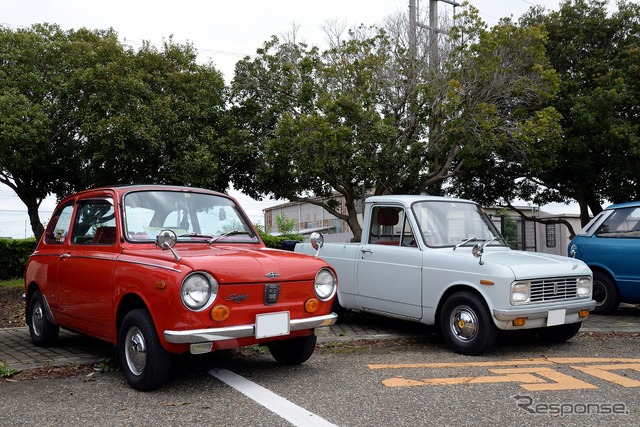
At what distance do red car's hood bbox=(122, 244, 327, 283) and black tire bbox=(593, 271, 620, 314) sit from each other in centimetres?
615

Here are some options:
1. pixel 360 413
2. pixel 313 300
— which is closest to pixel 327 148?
pixel 313 300

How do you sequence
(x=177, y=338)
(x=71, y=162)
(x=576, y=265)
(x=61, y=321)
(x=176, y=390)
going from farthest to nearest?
(x=71, y=162) → (x=576, y=265) → (x=61, y=321) → (x=176, y=390) → (x=177, y=338)

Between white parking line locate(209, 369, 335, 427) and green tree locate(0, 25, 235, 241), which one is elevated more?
green tree locate(0, 25, 235, 241)

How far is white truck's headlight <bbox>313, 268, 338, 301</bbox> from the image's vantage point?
5453mm

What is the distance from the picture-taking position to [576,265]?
22.9 feet

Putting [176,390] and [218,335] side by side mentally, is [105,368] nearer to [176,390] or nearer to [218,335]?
[176,390]

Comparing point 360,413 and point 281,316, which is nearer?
point 360,413

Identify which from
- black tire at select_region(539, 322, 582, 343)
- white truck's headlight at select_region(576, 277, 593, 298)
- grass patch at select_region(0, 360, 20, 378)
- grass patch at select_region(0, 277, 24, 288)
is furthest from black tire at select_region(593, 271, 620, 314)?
grass patch at select_region(0, 277, 24, 288)

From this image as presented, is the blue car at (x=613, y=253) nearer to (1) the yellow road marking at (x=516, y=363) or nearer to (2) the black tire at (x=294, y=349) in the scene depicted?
(1) the yellow road marking at (x=516, y=363)

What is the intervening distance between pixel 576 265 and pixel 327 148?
843 cm

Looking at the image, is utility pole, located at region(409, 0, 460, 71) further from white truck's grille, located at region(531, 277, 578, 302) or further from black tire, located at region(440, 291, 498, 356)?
black tire, located at region(440, 291, 498, 356)

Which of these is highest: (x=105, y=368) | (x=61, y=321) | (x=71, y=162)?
(x=71, y=162)

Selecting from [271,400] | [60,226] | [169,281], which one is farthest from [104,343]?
[271,400]

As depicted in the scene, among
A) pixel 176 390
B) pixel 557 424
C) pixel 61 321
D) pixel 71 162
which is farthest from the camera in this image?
pixel 71 162
